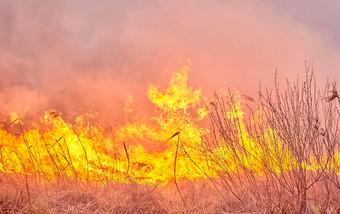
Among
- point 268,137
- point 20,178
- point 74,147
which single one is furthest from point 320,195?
point 74,147

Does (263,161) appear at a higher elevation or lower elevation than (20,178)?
lower

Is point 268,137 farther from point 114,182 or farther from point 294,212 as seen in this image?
point 114,182

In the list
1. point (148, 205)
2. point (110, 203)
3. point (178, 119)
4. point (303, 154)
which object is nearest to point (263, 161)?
point (303, 154)

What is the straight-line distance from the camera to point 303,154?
443 centimetres

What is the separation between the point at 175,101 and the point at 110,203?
329 inches

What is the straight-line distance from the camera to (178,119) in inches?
486

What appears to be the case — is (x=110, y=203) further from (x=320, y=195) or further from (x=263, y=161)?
(x=320, y=195)

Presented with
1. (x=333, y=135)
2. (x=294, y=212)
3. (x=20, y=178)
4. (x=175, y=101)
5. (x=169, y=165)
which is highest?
(x=175, y=101)

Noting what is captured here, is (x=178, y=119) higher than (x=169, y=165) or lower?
higher

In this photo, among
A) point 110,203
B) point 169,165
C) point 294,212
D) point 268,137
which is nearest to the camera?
point 294,212

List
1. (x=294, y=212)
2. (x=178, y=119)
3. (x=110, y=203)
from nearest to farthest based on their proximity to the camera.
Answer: (x=294, y=212) < (x=110, y=203) < (x=178, y=119)

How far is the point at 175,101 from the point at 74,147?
4.92 m

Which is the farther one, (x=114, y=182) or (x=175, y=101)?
(x=175, y=101)

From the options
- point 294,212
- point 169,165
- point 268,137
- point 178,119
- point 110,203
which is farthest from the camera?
point 169,165
